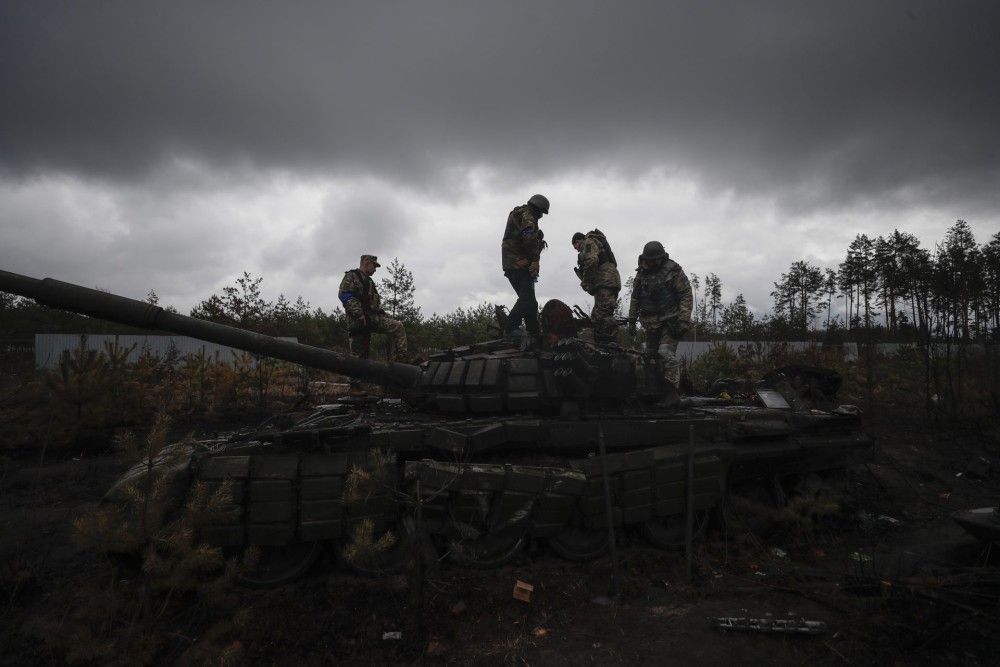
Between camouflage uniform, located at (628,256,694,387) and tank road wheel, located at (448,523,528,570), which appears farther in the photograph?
camouflage uniform, located at (628,256,694,387)

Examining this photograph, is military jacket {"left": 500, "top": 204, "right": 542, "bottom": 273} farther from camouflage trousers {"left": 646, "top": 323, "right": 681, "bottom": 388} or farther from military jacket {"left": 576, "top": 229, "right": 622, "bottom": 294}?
camouflage trousers {"left": 646, "top": 323, "right": 681, "bottom": 388}

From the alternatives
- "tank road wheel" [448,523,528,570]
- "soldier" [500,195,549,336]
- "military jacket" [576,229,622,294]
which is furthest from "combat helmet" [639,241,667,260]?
"tank road wheel" [448,523,528,570]

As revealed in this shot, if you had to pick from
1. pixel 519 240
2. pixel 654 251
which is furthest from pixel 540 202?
pixel 654 251

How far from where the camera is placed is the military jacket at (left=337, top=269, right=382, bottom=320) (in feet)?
25.5

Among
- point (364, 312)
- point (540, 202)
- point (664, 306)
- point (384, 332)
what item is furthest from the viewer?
point (384, 332)

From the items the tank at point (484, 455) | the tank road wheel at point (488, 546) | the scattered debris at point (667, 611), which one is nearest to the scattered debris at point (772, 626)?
the scattered debris at point (667, 611)

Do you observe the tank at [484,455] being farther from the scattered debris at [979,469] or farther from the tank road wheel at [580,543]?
the scattered debris at [979,469]

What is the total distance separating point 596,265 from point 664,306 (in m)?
1.38

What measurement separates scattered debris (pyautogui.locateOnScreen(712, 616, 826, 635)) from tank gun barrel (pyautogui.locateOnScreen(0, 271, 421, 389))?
369cm

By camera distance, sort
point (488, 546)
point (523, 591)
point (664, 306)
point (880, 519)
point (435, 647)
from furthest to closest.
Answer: point (664, 306)
point (880, 519)
point (488, 546)
point (523, 591)
point (435, 647)

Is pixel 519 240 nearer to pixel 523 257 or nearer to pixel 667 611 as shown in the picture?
pixel 523 257

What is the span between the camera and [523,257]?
22.7 feet

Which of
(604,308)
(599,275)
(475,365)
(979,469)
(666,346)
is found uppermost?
(599,275)

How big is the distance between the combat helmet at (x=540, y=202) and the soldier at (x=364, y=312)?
303 centimetres
